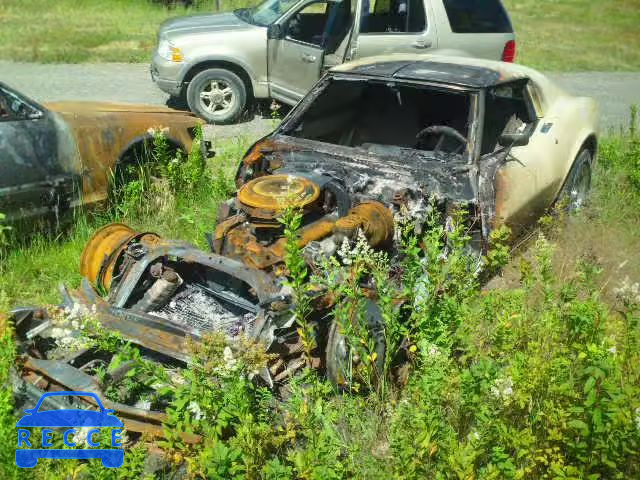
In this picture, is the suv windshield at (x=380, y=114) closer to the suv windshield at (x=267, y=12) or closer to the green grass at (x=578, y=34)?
the suv windshield at (x=267, y=12)

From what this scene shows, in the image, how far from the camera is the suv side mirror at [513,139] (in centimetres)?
478

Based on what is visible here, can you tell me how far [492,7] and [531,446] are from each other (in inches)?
293

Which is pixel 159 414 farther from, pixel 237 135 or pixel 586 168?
pixel 237 135

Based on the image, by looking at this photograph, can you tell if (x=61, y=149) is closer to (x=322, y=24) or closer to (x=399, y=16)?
(x=322, y=24)

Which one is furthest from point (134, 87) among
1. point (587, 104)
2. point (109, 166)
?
point (587, 104)

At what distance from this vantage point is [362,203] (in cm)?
431

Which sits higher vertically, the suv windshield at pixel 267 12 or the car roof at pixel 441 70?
the suv windshield at pixel 267 12

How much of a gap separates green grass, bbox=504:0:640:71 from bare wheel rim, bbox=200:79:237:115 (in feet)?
25.8

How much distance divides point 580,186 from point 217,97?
191 inches

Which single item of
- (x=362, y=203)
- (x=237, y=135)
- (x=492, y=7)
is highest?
(x=492, y=7)

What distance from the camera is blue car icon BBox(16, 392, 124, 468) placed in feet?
9.58

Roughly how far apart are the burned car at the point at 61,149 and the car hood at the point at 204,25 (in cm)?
306

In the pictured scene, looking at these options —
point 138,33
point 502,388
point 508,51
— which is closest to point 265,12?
point 508,51

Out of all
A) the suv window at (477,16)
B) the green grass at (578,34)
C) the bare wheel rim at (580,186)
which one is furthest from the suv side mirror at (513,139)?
the green grass at (578,34)
